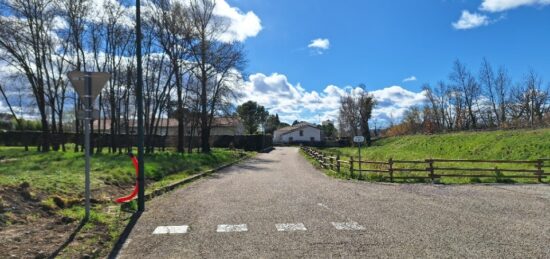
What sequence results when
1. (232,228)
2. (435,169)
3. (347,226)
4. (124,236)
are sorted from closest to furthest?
1. (124,236)
2. (232,228)
3. (347,226)
4. (435,169)

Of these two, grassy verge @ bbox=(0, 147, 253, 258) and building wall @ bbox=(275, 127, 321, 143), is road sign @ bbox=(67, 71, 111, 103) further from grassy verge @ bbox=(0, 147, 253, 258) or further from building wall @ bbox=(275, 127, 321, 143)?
building wall @ bbox=(275, 127, 321, 143)

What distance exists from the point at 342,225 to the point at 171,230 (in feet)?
10.5

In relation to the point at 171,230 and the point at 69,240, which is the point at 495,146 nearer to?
the point at 171,230

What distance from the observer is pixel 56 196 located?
372 inches

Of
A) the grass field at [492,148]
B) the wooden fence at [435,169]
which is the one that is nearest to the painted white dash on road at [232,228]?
the wooden fence at [435,169]

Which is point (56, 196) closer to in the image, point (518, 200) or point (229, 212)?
point (229, 212)

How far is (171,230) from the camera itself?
307 inches

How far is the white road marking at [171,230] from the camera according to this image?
7.62 meters

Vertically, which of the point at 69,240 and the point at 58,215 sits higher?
the point at 58,215

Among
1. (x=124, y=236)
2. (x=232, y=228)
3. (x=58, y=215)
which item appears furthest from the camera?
(x=58, y=215)

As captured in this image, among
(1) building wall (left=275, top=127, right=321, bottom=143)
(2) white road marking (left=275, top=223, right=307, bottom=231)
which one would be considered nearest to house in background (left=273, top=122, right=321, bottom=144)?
(1) building wall (left=275, top=127, right=321, bottom=143)

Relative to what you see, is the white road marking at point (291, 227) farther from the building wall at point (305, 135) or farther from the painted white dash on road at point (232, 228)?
the building wall at point (305, 135)

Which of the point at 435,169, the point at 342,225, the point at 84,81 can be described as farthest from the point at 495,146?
the point at 84,81

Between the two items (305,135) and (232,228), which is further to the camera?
(305,135)
